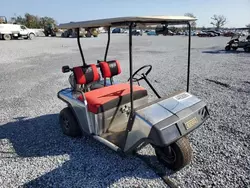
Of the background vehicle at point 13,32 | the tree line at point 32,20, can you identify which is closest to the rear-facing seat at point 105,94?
the background vehicle at point 13,32

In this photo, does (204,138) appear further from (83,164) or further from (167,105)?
(83,164)

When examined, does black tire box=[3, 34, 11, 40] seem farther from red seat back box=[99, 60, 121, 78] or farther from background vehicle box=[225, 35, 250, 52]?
red seat back box=[99, 60, 121, 78]

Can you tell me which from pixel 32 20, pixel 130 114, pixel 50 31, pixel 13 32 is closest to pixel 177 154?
pixel 130 114

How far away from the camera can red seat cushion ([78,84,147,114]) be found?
2.93m

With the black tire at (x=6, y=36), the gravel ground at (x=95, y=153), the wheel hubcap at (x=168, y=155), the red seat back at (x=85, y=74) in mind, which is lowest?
the gravel ground at (x=95, y=153)

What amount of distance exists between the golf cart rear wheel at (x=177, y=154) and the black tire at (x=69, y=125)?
1.35m

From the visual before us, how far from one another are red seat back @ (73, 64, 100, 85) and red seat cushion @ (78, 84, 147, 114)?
0.29 m

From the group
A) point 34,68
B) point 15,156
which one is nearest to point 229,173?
point 15,156

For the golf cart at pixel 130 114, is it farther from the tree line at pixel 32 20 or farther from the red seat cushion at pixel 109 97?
the tree line at pixel 32 20

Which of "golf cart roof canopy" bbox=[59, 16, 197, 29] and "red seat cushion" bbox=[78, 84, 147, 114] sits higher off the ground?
"golf cart roof canopy" bbox=[59, 16, 197, 29]

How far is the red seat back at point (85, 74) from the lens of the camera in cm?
334

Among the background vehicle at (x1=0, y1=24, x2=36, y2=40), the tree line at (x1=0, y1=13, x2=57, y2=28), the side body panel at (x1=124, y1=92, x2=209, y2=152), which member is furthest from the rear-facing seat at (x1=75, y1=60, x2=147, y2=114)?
the tree line at (x1=0, y1=13, x2=57, y2=28)

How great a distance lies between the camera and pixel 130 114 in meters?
2.55

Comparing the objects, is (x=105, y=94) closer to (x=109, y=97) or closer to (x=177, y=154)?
(x=109, y=97)
